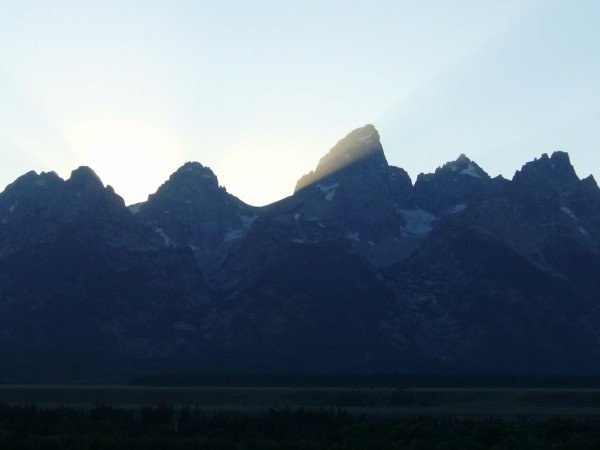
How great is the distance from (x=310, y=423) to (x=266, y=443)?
31203 millimetres

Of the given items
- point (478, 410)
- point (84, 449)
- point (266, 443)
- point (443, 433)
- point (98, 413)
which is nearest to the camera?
point (84, 449)

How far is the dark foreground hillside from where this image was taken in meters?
124

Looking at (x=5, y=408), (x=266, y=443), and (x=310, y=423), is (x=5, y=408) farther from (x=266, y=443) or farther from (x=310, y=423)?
(x=266, y=443)

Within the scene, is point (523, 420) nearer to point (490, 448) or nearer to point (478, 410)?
point (478, 410)

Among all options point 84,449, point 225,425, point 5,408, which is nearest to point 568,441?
point 225,425

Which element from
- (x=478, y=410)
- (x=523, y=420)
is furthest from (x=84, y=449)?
(x=478, y=410)

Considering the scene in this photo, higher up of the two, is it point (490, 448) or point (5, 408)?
point (5, 408)

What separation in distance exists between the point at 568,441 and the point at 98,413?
73086 millimetres

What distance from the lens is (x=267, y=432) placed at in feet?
489

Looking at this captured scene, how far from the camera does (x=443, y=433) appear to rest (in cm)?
14088

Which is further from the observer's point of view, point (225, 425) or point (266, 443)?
point (225, 425)

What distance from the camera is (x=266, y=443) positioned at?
4998 inches

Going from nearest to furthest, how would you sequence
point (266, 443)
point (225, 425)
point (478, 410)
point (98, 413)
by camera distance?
1. point (266, 443)
2. point (225, 425)
3. point (98, 413)
4. point (478, 410)

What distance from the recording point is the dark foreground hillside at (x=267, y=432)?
124 m
